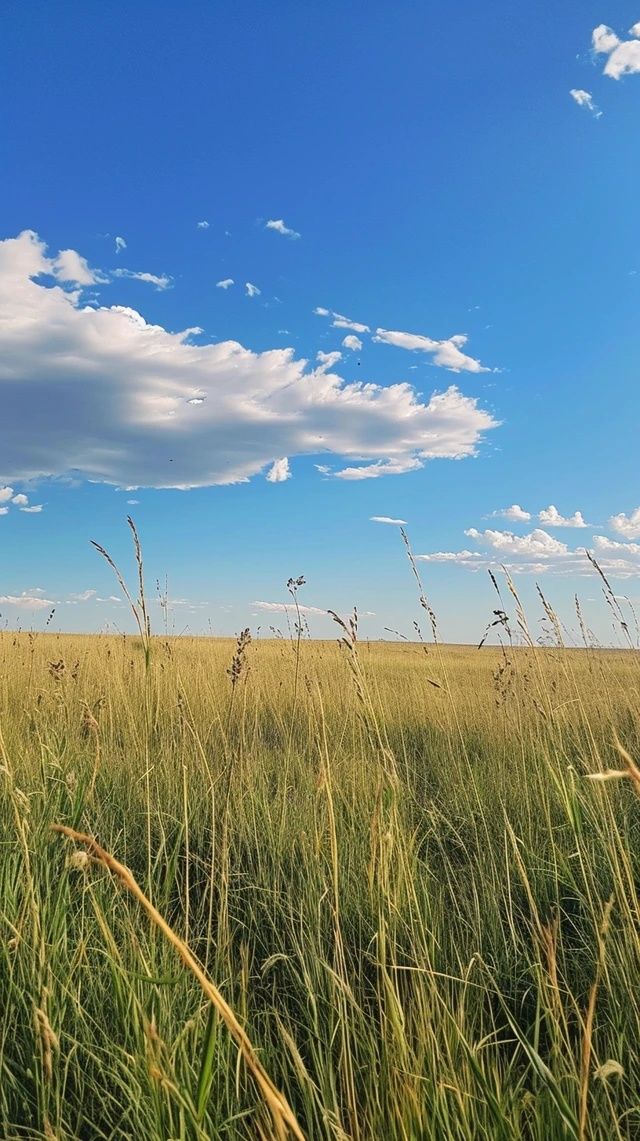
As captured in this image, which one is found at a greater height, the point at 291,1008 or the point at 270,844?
the point at 270,844

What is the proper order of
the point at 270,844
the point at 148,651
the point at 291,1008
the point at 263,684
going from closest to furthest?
the point at 291,1008
the point at 148,651
the point at 270,844
the point at 263,684

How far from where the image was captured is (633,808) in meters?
3.58

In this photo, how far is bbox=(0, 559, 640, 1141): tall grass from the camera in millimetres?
1429

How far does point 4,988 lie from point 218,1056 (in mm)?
655

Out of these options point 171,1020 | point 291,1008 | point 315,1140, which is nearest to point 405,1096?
point 315,1140

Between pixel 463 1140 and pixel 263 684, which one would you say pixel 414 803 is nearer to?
pixel 463 1140

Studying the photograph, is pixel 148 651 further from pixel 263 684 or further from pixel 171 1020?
pixel 263 684

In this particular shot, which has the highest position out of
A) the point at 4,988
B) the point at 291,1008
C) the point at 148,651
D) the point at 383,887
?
the point at 148,651

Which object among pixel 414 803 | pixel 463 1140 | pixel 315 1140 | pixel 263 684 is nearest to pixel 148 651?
pixel 315 1140

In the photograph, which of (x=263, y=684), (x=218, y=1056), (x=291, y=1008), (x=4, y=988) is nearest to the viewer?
(x=218, y=1056)

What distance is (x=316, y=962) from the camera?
192cm

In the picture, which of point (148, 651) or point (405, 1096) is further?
point (148, 651)

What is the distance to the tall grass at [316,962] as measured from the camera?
1.43m

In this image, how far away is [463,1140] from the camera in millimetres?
1370
